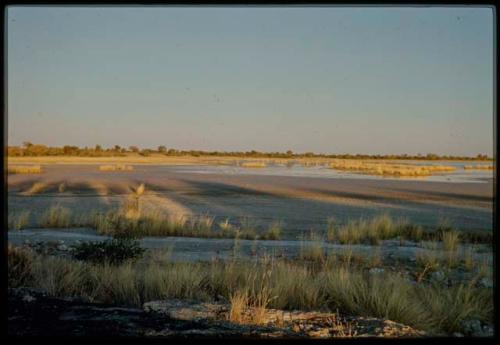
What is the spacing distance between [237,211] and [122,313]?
35.8 feet

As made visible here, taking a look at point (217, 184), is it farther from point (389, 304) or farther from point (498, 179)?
point (498, 179)

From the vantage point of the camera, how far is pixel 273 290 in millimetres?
6492

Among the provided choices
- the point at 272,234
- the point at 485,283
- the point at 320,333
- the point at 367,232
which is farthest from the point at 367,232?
the point at 320,333

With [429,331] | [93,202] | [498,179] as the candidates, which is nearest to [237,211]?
[93,202]

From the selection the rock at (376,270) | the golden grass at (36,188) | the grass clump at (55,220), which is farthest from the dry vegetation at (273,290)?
the golden grass at (36,188)

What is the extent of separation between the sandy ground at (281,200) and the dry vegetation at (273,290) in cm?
521

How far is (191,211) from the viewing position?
16328mm

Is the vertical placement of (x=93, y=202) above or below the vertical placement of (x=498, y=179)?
below

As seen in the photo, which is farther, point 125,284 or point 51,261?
point 51,261

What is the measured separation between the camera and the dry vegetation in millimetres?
6074

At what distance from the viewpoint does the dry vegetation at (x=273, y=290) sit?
239 inches

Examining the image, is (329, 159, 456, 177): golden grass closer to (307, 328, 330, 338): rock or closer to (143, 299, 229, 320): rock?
(143, 299, 229, 320): rock

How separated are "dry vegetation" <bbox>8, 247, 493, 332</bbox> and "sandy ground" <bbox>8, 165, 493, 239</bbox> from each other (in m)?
5.21

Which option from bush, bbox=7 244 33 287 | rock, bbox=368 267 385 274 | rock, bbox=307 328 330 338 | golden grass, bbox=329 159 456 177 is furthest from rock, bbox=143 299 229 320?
golden grass, bbox=329 159 456 177
